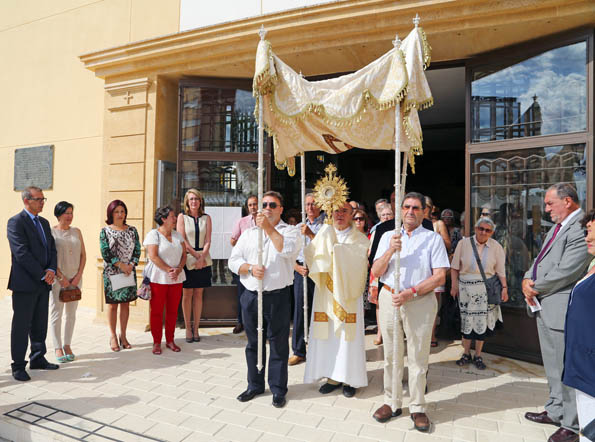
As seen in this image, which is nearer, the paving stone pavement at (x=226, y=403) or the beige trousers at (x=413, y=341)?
the paving stone pavement at (x=226, y=403)

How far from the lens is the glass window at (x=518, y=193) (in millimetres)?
4930

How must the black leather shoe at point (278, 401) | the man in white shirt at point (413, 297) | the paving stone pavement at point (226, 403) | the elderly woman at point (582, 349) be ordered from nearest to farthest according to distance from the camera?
the elderly woman at point (582, 349), the paving stone pavement at point (226, 403), the man in white shirt at point (413, 297), the black leather shoe at point (278, 401)

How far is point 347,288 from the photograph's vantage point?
3910 millimetres

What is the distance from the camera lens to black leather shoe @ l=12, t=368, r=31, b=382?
14.0 feet

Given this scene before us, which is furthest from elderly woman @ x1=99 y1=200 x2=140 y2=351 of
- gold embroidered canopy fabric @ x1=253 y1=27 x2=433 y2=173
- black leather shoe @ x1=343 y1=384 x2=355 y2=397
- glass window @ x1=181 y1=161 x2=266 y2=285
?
black leather shoe @ x1=343 y1=384 x2=355 y2=397

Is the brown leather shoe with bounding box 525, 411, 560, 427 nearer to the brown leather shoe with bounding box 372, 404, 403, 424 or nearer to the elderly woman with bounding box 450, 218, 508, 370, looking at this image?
the brown leather shoe with bounding box 372, 404, 403, 424

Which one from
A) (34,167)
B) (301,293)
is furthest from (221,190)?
(34,167)

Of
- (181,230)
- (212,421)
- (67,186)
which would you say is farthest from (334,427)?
(67,186)

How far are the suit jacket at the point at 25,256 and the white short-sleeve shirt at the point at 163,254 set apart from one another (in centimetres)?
115

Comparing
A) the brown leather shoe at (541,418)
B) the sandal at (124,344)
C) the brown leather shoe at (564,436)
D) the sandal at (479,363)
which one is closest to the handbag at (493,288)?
the sandal at (479,363)

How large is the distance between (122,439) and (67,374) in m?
1.81

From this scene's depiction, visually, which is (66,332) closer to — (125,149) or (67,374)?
(67,374)

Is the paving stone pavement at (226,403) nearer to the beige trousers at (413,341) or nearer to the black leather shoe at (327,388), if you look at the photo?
the black leather shoe at (327,388)

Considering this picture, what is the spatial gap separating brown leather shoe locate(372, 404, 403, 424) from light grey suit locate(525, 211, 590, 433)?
1.27 metres
